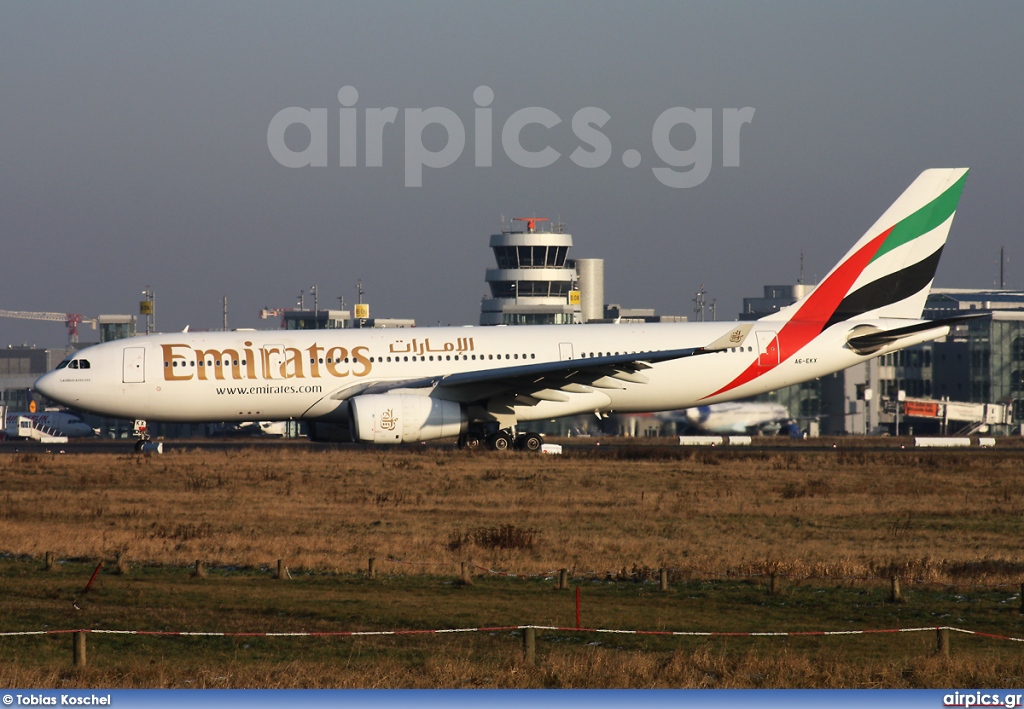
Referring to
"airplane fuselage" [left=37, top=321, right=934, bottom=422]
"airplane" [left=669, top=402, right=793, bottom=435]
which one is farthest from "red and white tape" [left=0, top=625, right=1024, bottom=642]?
"airplane" [left=669, top=402, right=793, bottom=435]

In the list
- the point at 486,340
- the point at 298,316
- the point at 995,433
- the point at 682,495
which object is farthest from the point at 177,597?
the point at 298,316

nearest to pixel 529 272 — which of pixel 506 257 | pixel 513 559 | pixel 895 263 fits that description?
pixel 506 257

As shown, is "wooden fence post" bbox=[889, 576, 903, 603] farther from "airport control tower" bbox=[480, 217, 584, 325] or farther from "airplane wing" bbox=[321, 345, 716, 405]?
"airport control tower" bbox=[480, 217, 584, 325]

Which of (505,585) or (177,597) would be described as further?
(505,585)

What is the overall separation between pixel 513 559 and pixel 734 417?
3576cm

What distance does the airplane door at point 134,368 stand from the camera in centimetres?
3816

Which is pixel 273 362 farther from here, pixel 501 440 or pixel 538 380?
pixel 538 380

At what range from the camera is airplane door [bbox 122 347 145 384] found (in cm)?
3816

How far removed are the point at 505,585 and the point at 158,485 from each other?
53.0ft

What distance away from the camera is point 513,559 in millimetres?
19812

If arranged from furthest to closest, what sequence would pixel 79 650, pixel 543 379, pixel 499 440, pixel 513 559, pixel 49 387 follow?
pixel 499 440, pixel 49 387, pixel 543 379, pixel 513 559, pixel 79 650

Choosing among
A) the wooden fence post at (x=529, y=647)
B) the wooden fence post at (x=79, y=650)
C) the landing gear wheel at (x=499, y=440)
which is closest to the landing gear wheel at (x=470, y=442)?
the landing gear wheel at (x=499, y=440)

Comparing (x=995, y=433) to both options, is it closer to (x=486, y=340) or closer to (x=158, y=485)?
(x=486, y=340)

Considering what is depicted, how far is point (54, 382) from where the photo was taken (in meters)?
38.7
